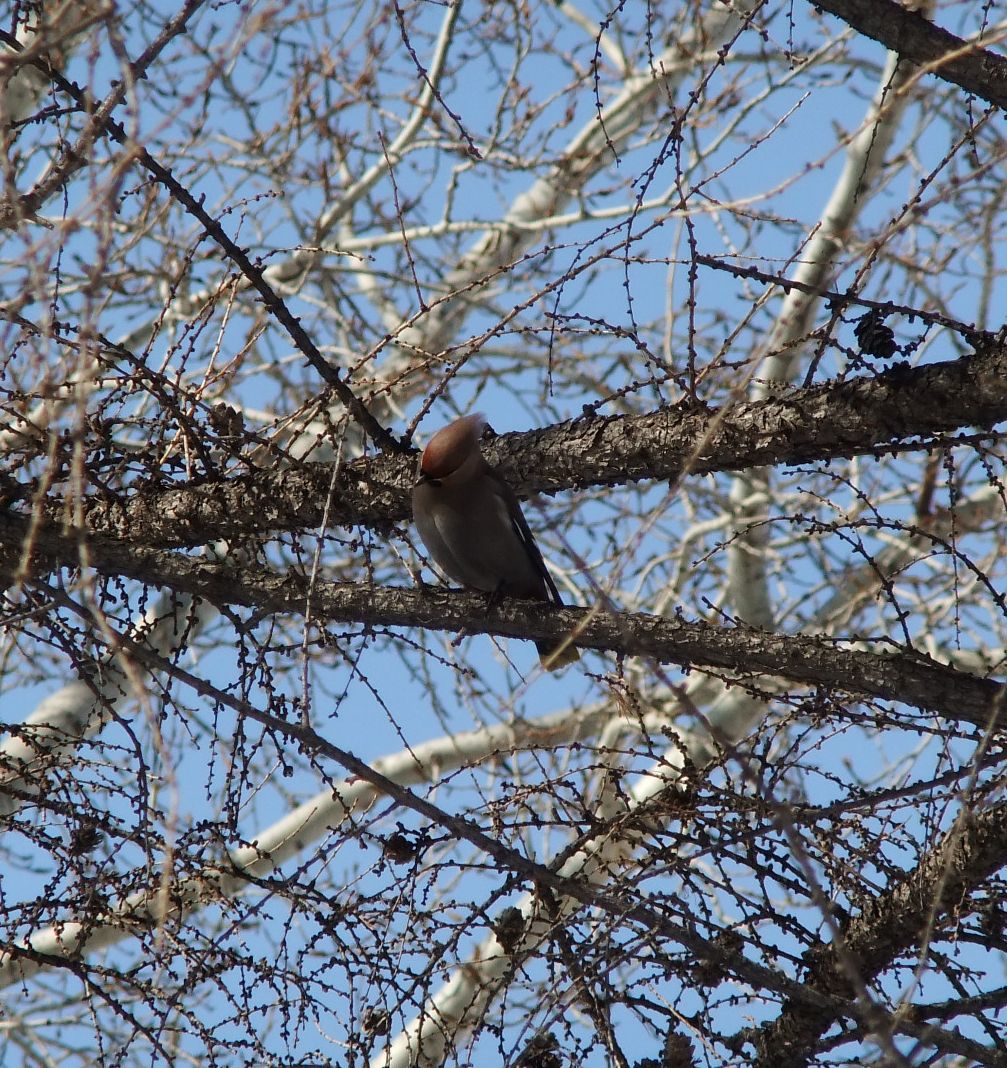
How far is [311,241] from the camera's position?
24.7 feet

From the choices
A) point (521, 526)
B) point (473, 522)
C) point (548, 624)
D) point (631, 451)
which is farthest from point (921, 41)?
point (521, 526)

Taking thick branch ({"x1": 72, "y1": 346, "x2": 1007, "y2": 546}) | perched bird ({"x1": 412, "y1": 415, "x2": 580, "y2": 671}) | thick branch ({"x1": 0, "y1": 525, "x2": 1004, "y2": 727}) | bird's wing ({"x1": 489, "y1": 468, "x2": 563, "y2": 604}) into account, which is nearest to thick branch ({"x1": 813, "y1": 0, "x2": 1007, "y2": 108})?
thick branch ({"x1": 72, "y1": 346, "x2": 1007, "y2": 546})

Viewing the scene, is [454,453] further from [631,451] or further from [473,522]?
[631,451]

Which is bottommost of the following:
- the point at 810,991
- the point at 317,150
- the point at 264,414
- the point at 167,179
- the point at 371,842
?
the point at 810,991

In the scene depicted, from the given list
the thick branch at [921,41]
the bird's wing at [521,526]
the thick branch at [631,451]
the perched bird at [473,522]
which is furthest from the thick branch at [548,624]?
the thick branch at [921,41]

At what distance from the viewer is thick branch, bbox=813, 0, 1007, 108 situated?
274 cm

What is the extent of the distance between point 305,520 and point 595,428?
848mm

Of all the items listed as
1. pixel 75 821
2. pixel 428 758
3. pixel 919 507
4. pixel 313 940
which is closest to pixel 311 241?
pixel 428 758

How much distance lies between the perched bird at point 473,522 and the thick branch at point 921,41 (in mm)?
1524

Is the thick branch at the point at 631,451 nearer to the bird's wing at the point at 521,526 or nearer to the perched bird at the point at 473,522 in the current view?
the perched bird at the point at 473,522

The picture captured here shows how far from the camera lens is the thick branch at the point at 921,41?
274 cm

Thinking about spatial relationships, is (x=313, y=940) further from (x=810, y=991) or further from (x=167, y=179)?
(x=167, y=179)

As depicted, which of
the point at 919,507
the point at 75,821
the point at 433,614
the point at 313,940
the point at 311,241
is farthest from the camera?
the point at 311,241

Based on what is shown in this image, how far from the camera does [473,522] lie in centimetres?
422
